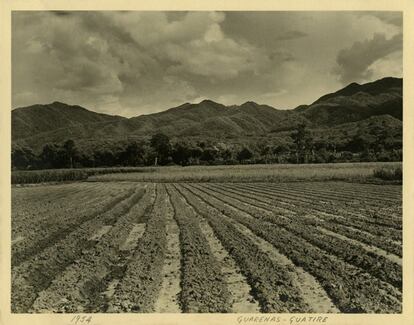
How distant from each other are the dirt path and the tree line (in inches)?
55.6

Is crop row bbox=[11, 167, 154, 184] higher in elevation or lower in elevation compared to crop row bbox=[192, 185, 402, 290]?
higher

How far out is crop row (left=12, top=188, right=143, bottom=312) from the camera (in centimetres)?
386

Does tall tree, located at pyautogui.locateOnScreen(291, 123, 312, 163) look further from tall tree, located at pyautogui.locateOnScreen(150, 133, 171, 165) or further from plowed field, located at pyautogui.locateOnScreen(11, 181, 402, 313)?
tall tree, located at pyautogui.locateOnScreen(150, 133, 171, 165)

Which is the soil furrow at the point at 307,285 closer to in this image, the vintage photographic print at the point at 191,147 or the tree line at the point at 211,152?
the vintage photographic print at the point at 191,147

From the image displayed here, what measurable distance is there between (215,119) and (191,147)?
2.80 feet

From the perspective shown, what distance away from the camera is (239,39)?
4.65 metres

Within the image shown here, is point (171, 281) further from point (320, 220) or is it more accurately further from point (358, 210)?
point (358, 210)

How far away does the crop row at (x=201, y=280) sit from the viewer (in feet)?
11.7

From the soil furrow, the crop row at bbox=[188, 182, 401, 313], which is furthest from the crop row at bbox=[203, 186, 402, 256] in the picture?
the soil furrow

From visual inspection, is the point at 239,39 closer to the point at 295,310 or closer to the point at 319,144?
the point at 319,144

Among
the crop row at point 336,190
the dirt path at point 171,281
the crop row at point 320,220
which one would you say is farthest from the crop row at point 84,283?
the crop row at point 336,190

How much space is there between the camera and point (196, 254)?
169 inches

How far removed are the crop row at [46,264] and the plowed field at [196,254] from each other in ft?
0.04
